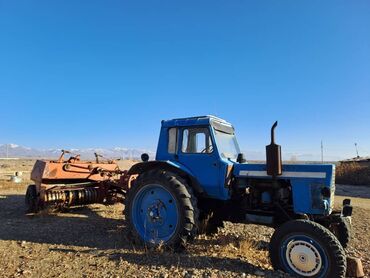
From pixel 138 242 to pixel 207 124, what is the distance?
2.65 meters

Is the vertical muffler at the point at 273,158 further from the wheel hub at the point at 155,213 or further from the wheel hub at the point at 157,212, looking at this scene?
the wheel hub at the point at 157,212

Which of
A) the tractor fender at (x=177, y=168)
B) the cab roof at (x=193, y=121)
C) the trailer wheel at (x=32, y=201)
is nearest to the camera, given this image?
Result: the tractor fender at (x=177, y=168)

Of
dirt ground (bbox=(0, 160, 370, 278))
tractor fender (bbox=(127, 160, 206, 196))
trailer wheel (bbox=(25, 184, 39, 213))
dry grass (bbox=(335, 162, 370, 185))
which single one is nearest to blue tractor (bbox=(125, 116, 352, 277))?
tractor fender (bbox=(127, 160, 206, 196))

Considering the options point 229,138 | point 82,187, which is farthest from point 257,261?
point 82,187

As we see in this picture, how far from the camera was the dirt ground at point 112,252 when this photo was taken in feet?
19.8

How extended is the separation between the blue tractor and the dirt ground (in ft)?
1.47

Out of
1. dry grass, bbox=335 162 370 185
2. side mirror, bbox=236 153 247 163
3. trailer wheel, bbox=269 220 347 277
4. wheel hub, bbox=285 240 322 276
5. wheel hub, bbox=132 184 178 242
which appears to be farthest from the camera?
dry grass, bbox=335 162 370 185

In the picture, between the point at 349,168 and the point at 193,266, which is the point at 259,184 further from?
the point at 349,168

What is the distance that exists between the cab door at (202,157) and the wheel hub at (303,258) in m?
1.86

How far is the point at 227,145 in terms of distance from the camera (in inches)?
317

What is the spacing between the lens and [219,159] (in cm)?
739

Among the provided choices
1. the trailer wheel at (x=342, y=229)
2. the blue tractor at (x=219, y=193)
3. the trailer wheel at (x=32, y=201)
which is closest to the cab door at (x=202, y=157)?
the blue tractor at (x=219, y=193)

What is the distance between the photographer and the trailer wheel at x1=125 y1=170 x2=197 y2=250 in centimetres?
701

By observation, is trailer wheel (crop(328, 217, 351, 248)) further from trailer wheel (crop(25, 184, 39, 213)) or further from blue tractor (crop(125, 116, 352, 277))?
trailer wheel (crop(25, 184, 39, 213))
